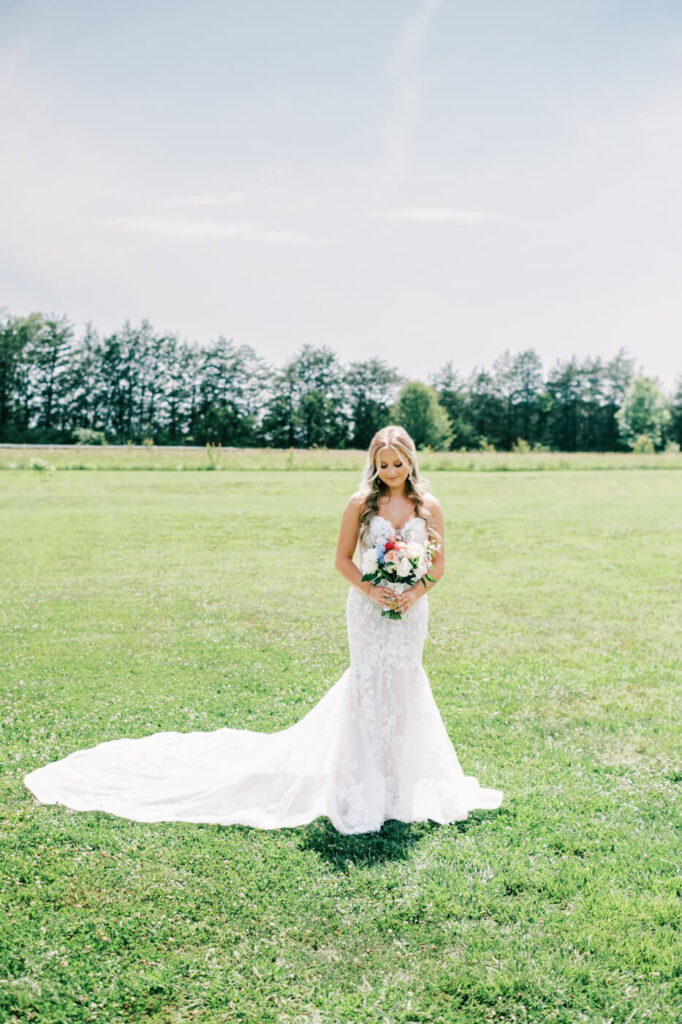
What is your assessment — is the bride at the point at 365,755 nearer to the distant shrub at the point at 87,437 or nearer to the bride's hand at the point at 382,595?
the bride's hand at the point at 382,595

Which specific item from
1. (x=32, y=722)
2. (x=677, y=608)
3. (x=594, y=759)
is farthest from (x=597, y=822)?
(x=677, y=608)

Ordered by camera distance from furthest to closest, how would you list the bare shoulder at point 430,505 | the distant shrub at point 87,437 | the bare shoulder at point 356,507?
1. the distant shrub at point 87,437
2. the bare shoulder at point 430,505
3. the bare shoulder at point 356,507

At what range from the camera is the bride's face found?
662 cm

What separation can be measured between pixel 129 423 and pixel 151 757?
92.5m

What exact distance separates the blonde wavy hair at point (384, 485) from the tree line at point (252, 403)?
3138 inches

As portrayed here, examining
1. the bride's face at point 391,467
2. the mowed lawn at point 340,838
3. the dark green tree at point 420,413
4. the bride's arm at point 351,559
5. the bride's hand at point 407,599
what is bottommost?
the mowed lawn at point 340,838

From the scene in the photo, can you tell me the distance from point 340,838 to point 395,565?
2.16 meters

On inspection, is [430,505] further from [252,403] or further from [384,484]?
[252,403]

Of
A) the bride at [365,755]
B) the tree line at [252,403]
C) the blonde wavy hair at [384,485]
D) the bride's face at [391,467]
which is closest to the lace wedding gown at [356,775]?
the bride at [365,755]

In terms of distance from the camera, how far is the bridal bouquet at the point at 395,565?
20.7 feet

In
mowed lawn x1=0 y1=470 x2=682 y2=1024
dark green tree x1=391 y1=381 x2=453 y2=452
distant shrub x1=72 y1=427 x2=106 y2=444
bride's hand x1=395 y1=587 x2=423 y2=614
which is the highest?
dark green tree x1=391 y1=381 x2=453 y2=452

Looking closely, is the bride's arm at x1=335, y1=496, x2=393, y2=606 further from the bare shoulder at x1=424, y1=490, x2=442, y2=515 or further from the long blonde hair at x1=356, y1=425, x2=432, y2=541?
the bare shoulder at x1=424, y1=490, x2=442, y2=515

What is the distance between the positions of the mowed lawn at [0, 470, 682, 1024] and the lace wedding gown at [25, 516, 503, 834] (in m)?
0.18

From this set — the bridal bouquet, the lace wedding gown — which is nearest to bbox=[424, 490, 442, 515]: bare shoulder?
the lace wedding gown
